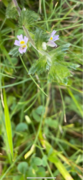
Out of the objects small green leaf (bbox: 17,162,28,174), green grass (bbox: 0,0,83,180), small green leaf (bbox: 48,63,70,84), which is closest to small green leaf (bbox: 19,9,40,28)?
green grass (bbox: 0,0,83,180)

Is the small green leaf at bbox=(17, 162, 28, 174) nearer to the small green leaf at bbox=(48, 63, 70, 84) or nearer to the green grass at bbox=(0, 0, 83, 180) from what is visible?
the green grass at bbox=(0, 0, 83, 180)

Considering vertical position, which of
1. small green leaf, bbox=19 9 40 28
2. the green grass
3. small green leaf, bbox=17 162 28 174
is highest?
small green leaf, bbox=19 9 40 28

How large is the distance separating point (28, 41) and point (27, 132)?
0.78 meters

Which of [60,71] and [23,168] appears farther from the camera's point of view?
[23,168]

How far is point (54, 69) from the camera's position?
799 mm

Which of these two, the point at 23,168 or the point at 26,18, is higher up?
the point at 26,18

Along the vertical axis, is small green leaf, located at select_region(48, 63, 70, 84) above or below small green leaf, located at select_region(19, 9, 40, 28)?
below

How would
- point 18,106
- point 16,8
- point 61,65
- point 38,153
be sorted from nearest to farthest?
1. point 61,65
2. point 16,8
3. point 18,106
4. point 38,153

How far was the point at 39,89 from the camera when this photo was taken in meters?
1.17

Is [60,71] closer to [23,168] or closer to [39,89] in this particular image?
[39,89]

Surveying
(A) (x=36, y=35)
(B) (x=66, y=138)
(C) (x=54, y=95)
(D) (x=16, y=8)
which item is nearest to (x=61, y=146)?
(B) (x=66, y=138)

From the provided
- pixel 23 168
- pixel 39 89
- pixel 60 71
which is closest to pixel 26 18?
pixel 60 71

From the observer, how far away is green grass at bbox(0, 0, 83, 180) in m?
0.87

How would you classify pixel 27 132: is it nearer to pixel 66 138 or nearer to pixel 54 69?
pixel 66 138
